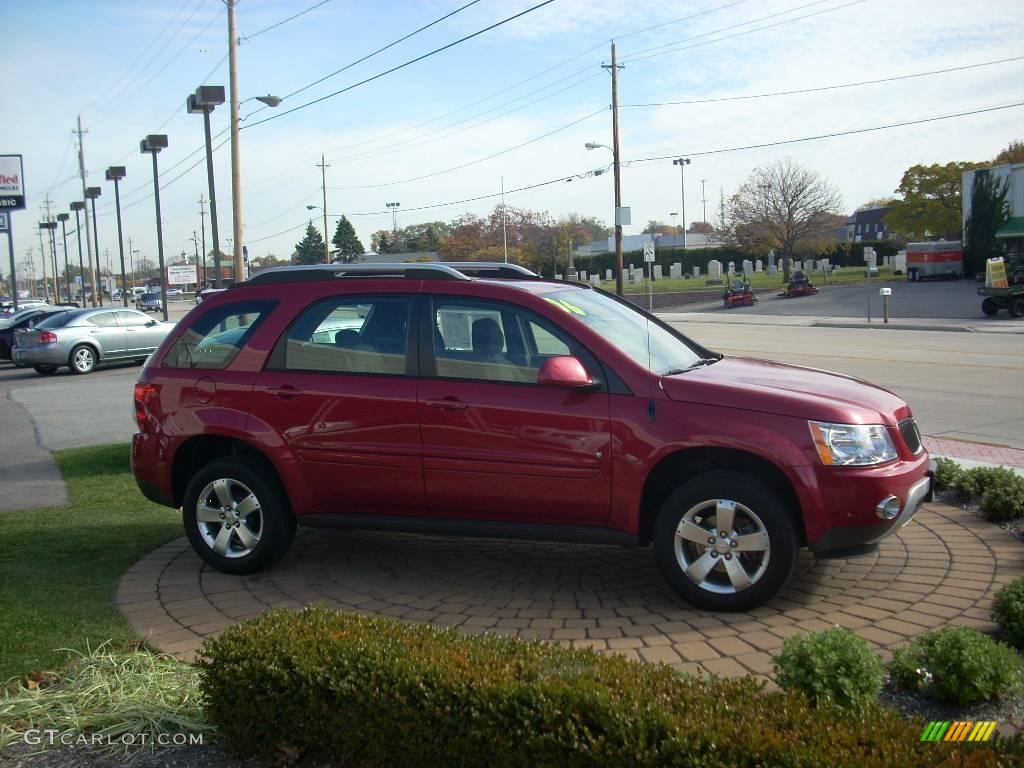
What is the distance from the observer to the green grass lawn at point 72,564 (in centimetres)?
471

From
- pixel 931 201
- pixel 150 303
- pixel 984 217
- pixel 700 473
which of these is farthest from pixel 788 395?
pixel 150 303

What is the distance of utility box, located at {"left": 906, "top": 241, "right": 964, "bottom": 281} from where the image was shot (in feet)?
174

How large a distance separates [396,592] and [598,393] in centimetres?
163

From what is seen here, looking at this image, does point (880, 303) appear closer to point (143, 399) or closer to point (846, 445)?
point (846, 445)

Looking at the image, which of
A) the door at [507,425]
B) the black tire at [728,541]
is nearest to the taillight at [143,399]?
the door at [507,425]

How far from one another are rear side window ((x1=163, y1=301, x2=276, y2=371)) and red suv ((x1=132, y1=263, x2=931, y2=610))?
0.05ft

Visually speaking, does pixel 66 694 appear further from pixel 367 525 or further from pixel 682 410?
pixel 682 410

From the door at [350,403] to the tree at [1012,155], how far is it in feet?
233

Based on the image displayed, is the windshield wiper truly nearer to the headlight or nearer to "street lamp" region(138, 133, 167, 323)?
the headlight

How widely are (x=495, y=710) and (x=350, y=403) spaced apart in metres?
2.70

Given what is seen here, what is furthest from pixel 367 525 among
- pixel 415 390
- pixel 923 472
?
pixel 923 472

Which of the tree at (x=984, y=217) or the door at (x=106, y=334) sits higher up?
the tree at (x=984, y=217)

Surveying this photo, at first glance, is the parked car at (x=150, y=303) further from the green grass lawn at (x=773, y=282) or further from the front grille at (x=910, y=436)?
the front grille at (x=910, y=436)

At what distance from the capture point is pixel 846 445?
15.6 ft
